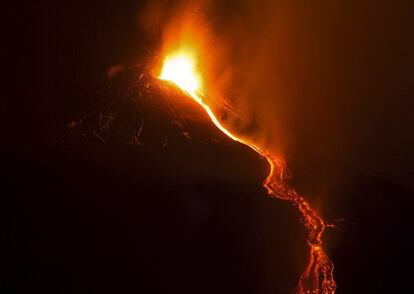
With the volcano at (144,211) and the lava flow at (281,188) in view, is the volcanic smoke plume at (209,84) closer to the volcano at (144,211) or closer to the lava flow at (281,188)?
the lava flow at (281,188)

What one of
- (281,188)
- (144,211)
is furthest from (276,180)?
(144,211)

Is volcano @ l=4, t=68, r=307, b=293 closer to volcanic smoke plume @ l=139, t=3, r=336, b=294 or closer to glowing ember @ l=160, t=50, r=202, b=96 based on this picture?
volcanic smoke plume @ l=139, t=3, r=336, b=294

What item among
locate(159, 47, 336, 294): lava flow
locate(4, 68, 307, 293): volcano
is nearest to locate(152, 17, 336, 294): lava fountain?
locate(159, 47, 336, 294): lava flow

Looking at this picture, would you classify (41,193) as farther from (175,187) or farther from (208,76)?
(208,76)

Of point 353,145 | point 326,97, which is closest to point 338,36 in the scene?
point 326,97

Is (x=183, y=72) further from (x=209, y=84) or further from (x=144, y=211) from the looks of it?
(x=144, y=211)

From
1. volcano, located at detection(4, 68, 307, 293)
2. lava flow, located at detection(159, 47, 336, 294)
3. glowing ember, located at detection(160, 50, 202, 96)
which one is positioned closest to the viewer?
volcano, located at detection(4, 68, 307, 293)

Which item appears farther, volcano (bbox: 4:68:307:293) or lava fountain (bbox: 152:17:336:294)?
lava fountain (bbox: 152:17:336:294)

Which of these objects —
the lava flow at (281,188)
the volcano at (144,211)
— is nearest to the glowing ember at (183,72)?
the lava flow at (281,188)
